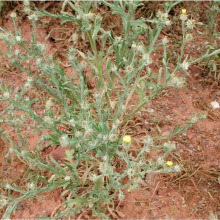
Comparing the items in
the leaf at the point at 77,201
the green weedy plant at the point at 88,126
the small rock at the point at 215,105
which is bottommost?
the small rock at the point at 215,105

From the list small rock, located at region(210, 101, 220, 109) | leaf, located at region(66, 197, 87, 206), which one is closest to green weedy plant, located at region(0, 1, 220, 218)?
leaf, located at region(66, 197, 87, 206)

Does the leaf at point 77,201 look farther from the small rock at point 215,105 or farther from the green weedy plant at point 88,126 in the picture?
the small rock at point 215,105

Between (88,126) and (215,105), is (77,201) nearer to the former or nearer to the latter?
(88,126)

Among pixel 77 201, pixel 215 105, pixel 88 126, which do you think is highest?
pixel 88 126

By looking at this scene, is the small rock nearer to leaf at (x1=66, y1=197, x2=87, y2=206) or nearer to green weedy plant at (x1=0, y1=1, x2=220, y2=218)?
green weedy plant at (x1=0, y1=1, x2=220, y2=218)

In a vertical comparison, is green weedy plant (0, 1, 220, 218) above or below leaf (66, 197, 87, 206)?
above

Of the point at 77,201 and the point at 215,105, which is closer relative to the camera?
the point at 77,201

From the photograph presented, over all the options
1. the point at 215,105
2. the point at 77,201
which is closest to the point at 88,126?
the point at 77,201

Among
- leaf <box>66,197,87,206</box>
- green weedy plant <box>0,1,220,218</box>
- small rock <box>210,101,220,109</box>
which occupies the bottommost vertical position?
small rock <box>210,101,220,109</box>

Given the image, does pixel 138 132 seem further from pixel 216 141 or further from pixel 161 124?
pixel 216 141

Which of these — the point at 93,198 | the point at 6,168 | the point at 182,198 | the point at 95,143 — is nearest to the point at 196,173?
the point at 182,198

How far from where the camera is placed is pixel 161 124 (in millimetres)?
3084

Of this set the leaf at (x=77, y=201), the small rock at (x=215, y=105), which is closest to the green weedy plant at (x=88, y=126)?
the leaf at (x=77, y=201)

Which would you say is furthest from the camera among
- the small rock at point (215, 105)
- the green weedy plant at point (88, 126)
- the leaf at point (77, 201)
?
the small rock at point (215, 105)
